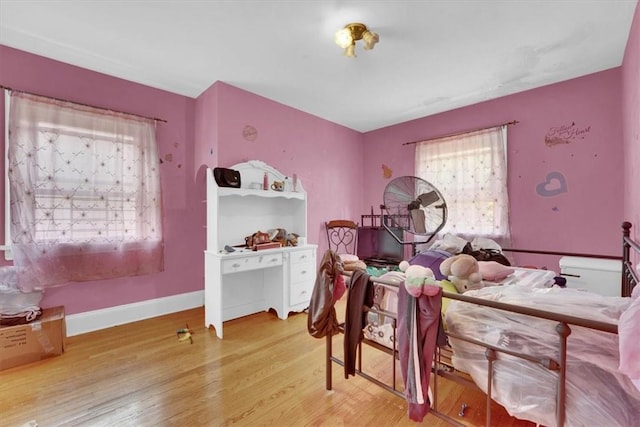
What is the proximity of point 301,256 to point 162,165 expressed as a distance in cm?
177

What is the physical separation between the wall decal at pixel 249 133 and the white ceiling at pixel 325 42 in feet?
1.36

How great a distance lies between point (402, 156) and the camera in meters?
3.99

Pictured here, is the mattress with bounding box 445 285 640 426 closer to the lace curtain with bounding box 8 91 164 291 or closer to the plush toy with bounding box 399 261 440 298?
the plush toy with bounding box 399 261 440 298

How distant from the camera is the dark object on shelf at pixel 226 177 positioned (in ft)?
8.42

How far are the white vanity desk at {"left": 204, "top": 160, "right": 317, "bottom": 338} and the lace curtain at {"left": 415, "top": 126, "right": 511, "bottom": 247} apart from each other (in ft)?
6.01

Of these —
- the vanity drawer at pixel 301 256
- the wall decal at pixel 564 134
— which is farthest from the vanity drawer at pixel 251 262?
the wall decal at pixel 564 134

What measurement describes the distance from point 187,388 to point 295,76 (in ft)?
8.85

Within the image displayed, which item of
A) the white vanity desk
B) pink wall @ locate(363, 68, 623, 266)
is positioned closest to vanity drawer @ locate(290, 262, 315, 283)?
the white vanity desk

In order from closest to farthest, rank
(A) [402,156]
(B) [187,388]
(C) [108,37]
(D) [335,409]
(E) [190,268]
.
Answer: (D) [335,409] → (B) [187,388] → (C) [108,37] → (E) [190,268] → (A) [402,156]

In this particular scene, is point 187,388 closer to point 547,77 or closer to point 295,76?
point 295,76

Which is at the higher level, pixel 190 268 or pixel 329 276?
pixel 329 276

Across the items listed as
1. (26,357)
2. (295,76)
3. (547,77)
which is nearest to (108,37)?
(295,76)

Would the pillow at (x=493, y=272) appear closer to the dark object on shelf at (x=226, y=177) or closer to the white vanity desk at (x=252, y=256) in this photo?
the white vanity desk at (x=252, y=256)

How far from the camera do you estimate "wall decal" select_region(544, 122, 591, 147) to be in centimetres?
263
